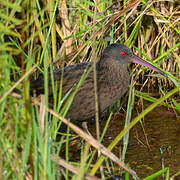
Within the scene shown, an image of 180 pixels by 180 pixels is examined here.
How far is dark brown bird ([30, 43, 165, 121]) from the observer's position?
9.39 ft

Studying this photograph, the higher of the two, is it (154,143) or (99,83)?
(99,83)

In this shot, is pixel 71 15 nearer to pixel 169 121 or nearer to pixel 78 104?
pixel 78 104

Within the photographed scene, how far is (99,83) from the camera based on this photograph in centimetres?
292

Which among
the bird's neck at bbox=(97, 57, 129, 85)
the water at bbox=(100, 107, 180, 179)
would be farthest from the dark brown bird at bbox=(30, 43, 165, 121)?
the water at bbox=(100, 107, 180, 179)

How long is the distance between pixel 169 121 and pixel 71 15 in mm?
1248

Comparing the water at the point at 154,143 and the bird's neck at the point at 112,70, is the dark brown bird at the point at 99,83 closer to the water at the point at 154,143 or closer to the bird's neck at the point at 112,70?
the bird's neck at the point at 112,70

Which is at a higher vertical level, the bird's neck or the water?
the bird's neck

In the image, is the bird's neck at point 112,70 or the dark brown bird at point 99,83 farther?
the bird's neck at point 112,70

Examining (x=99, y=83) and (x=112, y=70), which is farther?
(x=112, y=70)

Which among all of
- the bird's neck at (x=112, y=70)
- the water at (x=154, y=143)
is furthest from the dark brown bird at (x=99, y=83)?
the water at (x=154, y=143)

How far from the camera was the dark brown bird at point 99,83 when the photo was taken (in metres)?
2.86

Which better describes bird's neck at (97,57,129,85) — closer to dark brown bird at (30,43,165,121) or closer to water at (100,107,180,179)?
dark brown bird at (30,43,165,121)

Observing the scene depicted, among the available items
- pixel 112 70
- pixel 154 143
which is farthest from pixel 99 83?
pixel 154 143

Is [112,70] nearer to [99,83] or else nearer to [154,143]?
[99,83]
